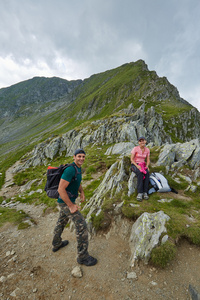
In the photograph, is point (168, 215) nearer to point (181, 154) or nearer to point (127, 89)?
point (181, 154)

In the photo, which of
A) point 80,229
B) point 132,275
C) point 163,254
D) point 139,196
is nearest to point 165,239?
point 163,254

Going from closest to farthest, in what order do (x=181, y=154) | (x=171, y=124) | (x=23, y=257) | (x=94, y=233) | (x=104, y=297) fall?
1. (x=104, y=297)
2. (x=23, y=257)
3. (x=94, y=233)
4. (x=181, y=154)
5. (x=171, y=124)

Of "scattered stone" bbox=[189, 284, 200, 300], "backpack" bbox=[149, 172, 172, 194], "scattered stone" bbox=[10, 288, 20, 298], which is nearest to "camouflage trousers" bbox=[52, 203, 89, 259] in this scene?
"scattered stone" bbox=[10, 288, 20, 298]

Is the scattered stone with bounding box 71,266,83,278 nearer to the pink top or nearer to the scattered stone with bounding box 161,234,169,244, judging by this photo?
the scattered stone with bounding box 161,234,169,244

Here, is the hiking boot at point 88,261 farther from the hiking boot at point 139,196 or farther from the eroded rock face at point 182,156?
the eroded rock face at point 182,156

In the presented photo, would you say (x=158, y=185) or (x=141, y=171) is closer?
(x=141, y=171)

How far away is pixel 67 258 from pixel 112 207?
3.71m

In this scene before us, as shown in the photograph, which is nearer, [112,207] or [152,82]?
[112,207]

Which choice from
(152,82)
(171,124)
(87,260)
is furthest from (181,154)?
(152,82)

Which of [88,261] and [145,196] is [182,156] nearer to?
[145,196]

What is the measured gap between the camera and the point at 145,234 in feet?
20.8

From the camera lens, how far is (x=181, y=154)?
14.2 meters

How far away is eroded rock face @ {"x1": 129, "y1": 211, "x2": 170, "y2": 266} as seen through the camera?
590 cm

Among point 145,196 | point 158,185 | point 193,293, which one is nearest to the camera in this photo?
point 193,293
